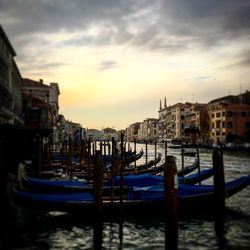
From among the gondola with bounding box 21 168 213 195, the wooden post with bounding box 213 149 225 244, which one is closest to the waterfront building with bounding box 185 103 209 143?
the gondola with bounding box 21 168 213 195

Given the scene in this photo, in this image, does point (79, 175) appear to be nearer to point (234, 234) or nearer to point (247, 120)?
point (234, 234)

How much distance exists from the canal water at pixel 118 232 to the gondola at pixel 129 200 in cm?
31

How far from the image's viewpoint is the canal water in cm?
785

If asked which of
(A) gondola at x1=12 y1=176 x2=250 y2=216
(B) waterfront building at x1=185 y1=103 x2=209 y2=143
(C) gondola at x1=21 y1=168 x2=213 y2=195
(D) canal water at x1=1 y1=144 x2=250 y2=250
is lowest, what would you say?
(D) canal water at x1=1 y1=144 x2=250 y2=250

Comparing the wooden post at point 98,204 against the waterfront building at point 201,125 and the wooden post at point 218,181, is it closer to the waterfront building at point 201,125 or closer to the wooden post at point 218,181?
the wooden post at point 218,181

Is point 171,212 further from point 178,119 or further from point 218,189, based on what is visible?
point 178,119

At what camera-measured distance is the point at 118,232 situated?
346 inches

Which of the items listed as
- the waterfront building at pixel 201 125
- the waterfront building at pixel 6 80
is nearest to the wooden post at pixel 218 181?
the waterfront building at pixel 6 80

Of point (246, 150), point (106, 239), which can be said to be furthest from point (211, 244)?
point (246, 150)

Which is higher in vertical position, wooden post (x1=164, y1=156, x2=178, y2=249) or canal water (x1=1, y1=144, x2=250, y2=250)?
wooden post (x1=164, y1=156, x2=178, y2=249)

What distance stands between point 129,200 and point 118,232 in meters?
1.20

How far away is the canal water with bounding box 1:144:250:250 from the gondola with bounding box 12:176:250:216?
1.03 feet

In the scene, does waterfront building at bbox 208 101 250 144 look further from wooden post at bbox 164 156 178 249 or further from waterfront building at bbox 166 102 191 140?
wooden post at bbox 164 156 178 249

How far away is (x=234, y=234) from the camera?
8.64 m
